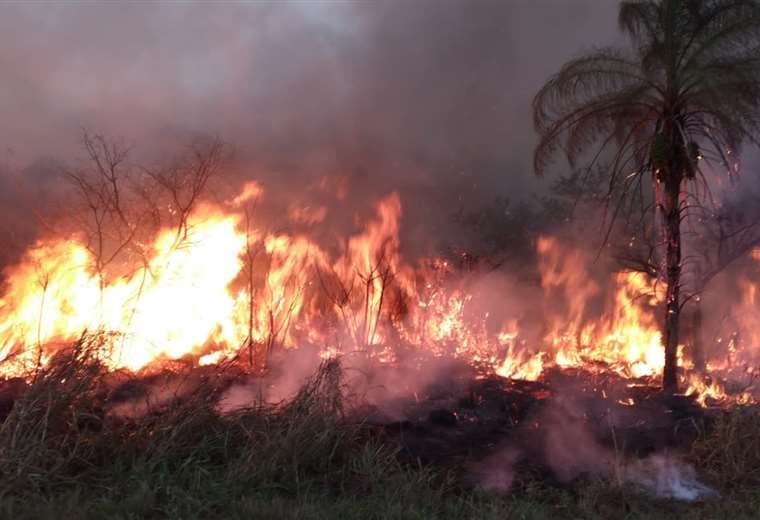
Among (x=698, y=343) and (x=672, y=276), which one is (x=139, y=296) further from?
(x=698, y=343)

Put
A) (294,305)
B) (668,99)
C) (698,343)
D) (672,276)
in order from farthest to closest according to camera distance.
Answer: (698,343) → (294,305) → (672,276) → (668,99)

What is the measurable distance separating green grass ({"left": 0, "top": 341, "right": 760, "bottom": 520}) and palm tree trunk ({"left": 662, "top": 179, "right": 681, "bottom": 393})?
8.59 feet

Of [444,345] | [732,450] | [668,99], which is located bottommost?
[732,450]

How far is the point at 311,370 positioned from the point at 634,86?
16.3 feet

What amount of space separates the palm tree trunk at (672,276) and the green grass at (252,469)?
2618 millimetres

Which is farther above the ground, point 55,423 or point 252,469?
point 55,423

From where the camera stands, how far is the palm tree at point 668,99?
8.23 m

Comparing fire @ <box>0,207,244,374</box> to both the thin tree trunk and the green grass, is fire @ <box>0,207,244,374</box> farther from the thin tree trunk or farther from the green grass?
the thin tree trunk

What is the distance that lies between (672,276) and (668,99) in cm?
205

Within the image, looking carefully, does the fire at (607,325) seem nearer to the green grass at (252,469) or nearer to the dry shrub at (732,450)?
the dry shrub at (732,450)

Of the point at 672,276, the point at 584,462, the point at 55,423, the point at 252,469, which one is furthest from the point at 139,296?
the point at 672,276

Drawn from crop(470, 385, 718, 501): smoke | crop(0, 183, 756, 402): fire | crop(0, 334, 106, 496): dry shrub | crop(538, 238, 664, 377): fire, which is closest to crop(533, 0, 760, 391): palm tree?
crop(538, 238, 664, 377): fire

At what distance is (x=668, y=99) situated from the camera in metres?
8.41

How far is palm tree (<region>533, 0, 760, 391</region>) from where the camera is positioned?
8.23 m
